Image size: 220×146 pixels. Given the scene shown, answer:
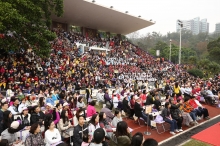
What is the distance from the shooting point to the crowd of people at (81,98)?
14.5 feet

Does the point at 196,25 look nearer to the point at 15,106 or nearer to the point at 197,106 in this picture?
the point at 197,106

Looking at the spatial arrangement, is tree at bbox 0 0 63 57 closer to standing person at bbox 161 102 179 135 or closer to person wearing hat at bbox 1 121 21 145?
person wearing hat at bbox 1 121 21 145

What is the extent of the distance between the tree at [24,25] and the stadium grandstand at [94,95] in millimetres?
2141

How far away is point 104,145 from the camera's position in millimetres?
4141

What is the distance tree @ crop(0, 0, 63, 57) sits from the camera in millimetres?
11396

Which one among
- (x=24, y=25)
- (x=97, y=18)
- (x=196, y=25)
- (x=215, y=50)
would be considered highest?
(x=196, y=25)

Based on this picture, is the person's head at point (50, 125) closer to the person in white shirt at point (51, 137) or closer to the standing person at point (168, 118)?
the person in white shirt at point (51, 137)

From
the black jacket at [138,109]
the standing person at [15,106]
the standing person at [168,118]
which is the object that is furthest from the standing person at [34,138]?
the standing person at [168,118]

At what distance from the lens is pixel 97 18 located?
26.5 m

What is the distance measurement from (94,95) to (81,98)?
498 centimetres

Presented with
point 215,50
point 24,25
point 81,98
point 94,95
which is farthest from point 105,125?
point 215,50

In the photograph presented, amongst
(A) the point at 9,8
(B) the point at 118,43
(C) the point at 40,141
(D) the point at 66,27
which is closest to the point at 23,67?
(A) the point at 9,8

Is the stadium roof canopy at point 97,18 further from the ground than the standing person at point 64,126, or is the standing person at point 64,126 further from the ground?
the stadium roof canopy at point 97,18

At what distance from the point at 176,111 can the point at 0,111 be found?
6.44 m
